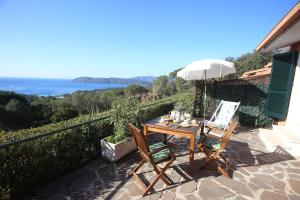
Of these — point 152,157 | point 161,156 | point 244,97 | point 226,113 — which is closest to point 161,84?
point 244,97

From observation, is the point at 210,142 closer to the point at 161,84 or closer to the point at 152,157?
the point at 152,157

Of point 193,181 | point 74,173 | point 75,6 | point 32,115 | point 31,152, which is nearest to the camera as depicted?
point 31,152

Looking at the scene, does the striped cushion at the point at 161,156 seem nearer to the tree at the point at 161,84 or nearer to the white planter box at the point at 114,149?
the white planter box at the point at 114,149

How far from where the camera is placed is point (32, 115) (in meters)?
21.1

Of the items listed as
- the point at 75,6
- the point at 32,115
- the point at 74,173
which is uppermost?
the point at 75,6

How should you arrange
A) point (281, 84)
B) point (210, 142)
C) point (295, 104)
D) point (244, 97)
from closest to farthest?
point (210, 142) < point (295, 104) < point (281, 84) < point (244, 97)

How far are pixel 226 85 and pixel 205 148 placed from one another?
469 centimetres

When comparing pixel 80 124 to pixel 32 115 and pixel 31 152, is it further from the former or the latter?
pixel 32 115

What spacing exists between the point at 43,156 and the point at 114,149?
1321 mm

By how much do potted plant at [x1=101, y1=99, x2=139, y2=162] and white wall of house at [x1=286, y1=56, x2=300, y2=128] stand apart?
4.60 metres

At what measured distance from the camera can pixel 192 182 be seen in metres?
3.01

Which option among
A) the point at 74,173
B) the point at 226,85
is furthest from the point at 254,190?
the point at 226,85

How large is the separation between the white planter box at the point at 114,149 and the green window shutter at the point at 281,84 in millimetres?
5063

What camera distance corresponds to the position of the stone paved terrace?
106 inches
